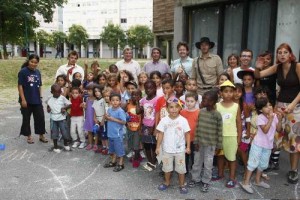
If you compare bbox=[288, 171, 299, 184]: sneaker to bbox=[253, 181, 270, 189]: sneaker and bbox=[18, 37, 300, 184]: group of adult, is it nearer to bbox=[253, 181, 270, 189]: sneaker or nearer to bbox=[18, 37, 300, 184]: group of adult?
bbox=[18, 37, 300, 184]: group of adult

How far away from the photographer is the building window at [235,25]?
23.4 ft

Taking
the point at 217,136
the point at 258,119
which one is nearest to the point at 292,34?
the point at 258,119

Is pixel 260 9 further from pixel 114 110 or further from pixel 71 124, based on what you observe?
pixel 71 124

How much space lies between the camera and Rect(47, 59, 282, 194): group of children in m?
4.07

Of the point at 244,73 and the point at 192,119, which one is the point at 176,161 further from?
the point at 244,73

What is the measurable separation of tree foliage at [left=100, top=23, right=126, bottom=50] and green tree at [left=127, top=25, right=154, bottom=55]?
Answer: 1.50 m

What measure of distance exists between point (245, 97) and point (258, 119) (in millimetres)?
603

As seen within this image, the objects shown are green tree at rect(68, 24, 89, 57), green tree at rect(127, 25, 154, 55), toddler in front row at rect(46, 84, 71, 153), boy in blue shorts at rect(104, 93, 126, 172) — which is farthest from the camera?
green tree at rect(68, 24, 89, 57)

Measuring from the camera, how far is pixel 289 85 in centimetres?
425

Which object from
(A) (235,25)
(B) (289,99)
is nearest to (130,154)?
(B) (289,99)

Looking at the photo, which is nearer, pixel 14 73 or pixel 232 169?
pixel 232 169

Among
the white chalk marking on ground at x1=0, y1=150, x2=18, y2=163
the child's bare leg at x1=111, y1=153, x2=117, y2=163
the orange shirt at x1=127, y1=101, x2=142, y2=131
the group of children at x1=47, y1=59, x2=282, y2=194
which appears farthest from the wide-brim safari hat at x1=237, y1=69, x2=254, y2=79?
the white chalk marking on ground at x1=0, y1=150, x2=18, y2=163

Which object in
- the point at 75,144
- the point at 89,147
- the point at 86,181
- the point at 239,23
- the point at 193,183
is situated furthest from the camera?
the point at 239,23

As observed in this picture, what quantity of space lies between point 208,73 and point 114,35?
2224 inches
